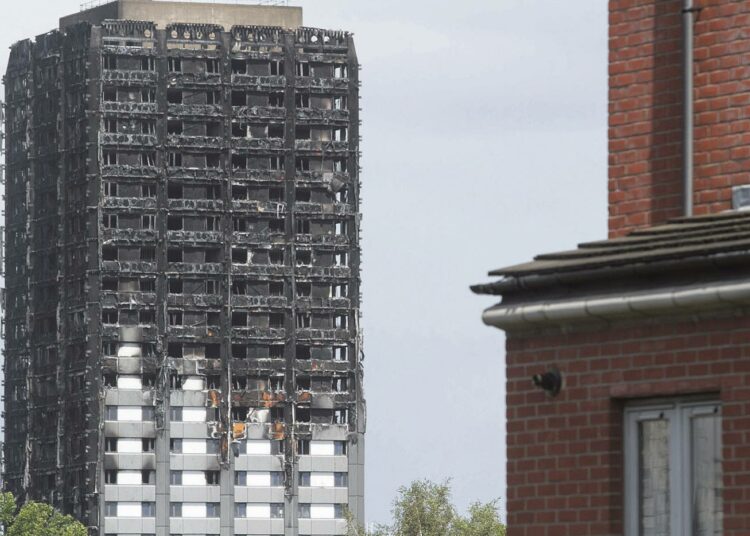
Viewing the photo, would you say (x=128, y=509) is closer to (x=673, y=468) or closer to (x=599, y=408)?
(x=599, y=408)

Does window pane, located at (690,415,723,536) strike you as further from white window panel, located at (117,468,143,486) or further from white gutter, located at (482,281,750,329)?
white window panel, located at (117,468,143,486)

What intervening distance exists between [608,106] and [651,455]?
3707 millimetres

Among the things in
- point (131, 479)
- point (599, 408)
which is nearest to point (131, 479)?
point (131, 479)

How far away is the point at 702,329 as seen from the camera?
49.7 feet

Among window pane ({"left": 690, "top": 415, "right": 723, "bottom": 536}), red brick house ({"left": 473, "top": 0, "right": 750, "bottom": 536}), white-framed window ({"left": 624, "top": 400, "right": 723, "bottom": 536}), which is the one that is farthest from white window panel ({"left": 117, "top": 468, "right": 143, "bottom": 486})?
window pane ({"left": 690, "top": 415, "right": 723, "bottom": 536})

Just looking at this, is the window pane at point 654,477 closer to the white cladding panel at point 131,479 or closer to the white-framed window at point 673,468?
the white-framed window at point 673,468

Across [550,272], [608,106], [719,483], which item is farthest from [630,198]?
[719,483]

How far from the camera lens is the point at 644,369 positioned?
1545 centimetres

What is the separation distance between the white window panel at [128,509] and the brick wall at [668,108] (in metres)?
183

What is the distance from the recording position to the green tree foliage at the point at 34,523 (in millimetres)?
164625

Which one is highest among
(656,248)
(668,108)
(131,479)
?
(668,108)

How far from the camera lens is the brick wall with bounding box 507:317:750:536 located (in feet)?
48.8

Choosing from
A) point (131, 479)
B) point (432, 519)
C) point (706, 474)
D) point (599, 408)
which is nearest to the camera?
point (706, 474)

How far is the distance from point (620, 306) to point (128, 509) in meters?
186
